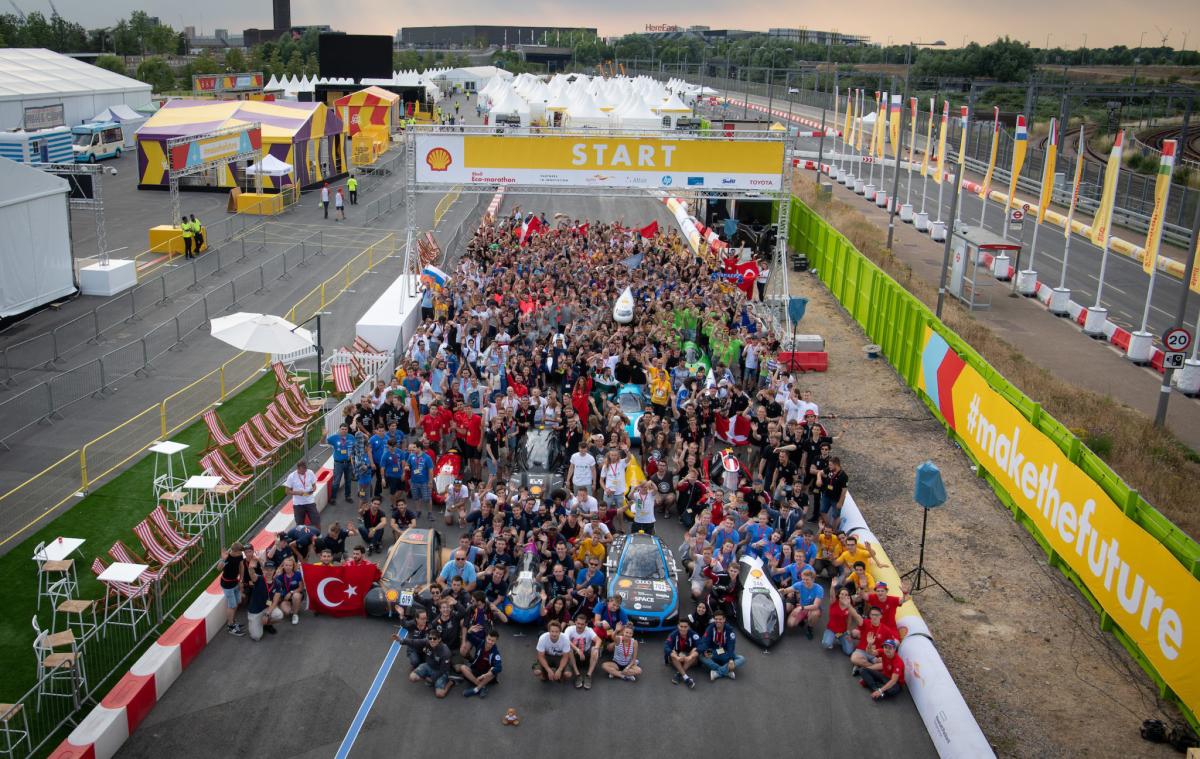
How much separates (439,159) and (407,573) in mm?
17010

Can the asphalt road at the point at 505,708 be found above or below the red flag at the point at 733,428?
below

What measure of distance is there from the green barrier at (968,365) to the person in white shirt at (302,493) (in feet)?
39.1

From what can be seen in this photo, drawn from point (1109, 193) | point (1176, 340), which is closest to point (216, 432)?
point (1176, 340)

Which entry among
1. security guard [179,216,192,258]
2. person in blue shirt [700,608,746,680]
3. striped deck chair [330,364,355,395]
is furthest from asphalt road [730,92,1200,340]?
security guard [179,216,192,258]

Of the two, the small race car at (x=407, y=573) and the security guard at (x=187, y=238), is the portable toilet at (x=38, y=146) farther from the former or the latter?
the small race car at (x=407, y=573)

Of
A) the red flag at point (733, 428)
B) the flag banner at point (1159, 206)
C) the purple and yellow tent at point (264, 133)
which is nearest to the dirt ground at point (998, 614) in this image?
the red flag at point (733, 428)

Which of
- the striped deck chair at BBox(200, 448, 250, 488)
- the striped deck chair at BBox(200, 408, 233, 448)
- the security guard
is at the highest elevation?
the security guard

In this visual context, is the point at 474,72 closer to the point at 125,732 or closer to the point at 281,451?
the point at 281,451

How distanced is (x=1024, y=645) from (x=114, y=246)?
115 ft

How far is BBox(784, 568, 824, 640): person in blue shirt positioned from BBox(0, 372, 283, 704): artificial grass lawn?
32.2 ft

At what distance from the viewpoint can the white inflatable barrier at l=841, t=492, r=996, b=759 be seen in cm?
1149

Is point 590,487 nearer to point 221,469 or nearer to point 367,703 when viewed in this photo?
point 367,703

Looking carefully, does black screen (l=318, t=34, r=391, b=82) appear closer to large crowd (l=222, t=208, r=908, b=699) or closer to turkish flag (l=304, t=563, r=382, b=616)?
large crowd (l=222, t=208, r=908, b=699)

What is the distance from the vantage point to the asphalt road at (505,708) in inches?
469
